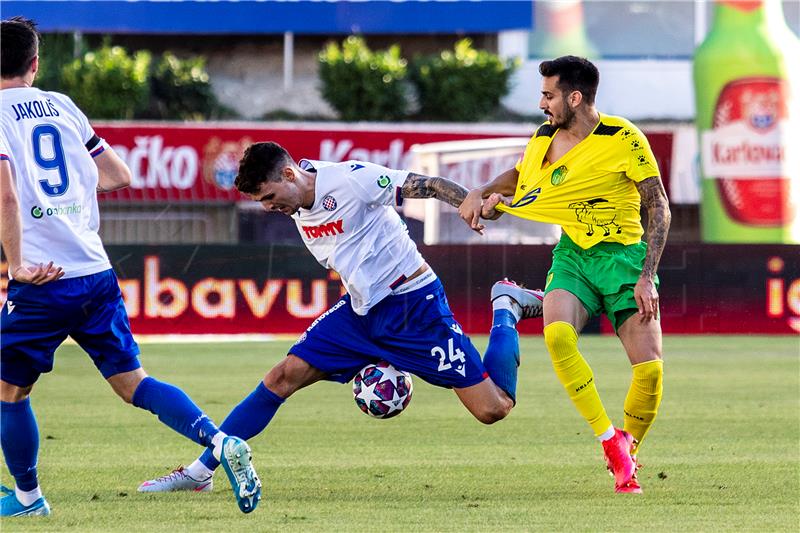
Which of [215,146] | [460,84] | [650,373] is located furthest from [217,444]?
[460,84]

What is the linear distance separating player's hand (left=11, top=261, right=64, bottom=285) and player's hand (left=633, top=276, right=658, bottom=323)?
2749 mm

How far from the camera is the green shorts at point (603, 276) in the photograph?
293 inches

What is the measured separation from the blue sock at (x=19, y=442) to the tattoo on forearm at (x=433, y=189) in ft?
6.62

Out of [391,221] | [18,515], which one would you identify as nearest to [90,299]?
[18,515]

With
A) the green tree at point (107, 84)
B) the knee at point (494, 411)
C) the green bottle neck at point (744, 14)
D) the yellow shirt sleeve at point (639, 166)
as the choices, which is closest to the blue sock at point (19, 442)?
the knee at point (494, 411)

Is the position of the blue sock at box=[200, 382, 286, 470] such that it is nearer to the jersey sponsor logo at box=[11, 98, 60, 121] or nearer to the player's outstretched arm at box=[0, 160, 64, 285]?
the player's outstretched arm at box=[0, 160, 64, 285]

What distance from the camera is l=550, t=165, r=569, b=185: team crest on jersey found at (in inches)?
299

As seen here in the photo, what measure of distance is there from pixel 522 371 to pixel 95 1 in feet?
96.7

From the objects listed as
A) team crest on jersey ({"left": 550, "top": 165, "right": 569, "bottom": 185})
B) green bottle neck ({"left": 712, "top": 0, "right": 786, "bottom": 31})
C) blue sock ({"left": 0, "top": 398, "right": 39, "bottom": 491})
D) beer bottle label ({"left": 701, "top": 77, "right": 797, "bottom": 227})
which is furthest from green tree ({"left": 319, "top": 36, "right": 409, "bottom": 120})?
blue sock ({"left": 0, "top": 398, "right": 39, "bottom": 491})

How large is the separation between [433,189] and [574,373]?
122cm

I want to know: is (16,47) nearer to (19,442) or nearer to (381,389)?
(19,442)

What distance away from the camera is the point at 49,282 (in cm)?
641

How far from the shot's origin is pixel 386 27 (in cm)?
4162

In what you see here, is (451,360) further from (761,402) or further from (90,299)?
(761,402)
